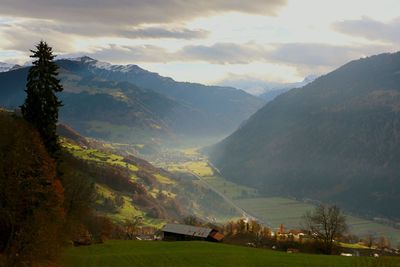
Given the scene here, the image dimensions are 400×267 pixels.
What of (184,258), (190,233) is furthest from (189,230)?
(184,258)

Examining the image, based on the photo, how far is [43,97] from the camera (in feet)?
193

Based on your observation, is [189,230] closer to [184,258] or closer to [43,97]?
[184,258]

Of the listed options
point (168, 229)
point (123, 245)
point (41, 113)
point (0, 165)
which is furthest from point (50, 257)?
point (168, 229)

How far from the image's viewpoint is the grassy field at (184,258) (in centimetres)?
6138

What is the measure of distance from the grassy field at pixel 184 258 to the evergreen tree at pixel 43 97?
633 inches

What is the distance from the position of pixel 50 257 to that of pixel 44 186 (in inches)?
297

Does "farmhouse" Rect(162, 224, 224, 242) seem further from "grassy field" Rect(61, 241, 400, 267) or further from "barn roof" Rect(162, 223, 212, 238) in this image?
"grassy field" Rect(61, 241, 400, 267)

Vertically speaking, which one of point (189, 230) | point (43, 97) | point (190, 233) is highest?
point (43, 97)

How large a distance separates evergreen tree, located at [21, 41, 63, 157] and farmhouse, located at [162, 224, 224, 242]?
61972 millimetres

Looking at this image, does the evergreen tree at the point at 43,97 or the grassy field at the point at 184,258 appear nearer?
the evergreen tree at the point at 43,97

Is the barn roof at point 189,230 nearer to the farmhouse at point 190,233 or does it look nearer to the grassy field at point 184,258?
the farmhouse at point 190,233

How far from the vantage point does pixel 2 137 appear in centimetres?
5225

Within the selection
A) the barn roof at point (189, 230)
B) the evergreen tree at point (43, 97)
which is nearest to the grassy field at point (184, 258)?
the evergreen tree at point (43, 97)

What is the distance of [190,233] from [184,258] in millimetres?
54161
